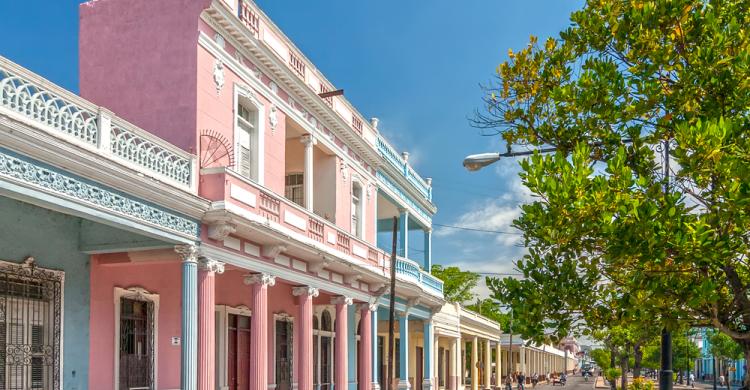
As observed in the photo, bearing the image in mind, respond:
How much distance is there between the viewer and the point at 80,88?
1382 cm

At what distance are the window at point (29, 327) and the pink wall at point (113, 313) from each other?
81 cm

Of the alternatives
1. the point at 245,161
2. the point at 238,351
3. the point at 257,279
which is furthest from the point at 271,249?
the point at 238,351

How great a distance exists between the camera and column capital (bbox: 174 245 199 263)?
12.2m

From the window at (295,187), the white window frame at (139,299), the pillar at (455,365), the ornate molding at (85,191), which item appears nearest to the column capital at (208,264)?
the ornate molding at (85,191)

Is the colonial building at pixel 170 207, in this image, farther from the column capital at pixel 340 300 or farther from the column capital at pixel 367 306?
the column capital at pixel 367 306

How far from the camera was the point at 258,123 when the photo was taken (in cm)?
1520

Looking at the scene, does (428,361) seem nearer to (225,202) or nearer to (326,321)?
(326,321)

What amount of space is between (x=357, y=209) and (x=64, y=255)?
10.1 metres

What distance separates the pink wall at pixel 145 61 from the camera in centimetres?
1305

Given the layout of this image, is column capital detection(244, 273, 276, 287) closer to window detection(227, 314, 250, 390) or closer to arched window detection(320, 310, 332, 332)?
window detection(227, 314, 250, 390)

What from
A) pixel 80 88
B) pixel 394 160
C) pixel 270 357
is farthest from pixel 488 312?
pixel 80 88

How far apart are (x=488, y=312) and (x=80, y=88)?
74.5 meters

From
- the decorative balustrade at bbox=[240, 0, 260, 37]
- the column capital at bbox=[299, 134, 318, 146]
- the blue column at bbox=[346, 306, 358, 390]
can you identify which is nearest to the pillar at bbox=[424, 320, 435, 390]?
the blue column at bbox=[346, 306, 358, 390]

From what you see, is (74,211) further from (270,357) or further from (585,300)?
(270,357)
